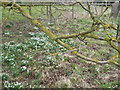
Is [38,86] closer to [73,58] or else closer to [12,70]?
[12,70]

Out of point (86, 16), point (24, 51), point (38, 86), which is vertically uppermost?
point (86, 16)

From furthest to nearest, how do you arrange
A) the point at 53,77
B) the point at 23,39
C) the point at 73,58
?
the point at 23,39 < the point at 73,58 < the point at 53,77

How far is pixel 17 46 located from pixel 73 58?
2.50 metres

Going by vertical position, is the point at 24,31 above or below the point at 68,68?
above

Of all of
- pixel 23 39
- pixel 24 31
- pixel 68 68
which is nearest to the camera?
pixel 68 68

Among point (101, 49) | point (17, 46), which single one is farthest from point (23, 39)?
point (101, 49)

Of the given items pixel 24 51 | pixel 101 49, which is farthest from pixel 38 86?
pixel 101 49

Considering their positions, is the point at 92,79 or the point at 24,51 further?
the point at 24,51

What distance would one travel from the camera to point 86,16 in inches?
480

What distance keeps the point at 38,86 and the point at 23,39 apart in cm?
368

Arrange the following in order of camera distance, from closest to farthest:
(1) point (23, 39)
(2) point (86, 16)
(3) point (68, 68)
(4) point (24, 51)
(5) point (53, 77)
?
(5) point (53, 77) → (3) point (68, 68) → (4) point (24, 51) → (1) point (23, 39) → (2) point (86, 16)

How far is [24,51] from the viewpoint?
6398 millimetres

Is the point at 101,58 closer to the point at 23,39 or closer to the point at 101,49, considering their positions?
the point at 101,49

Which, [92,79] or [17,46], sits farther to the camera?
[17,46]
